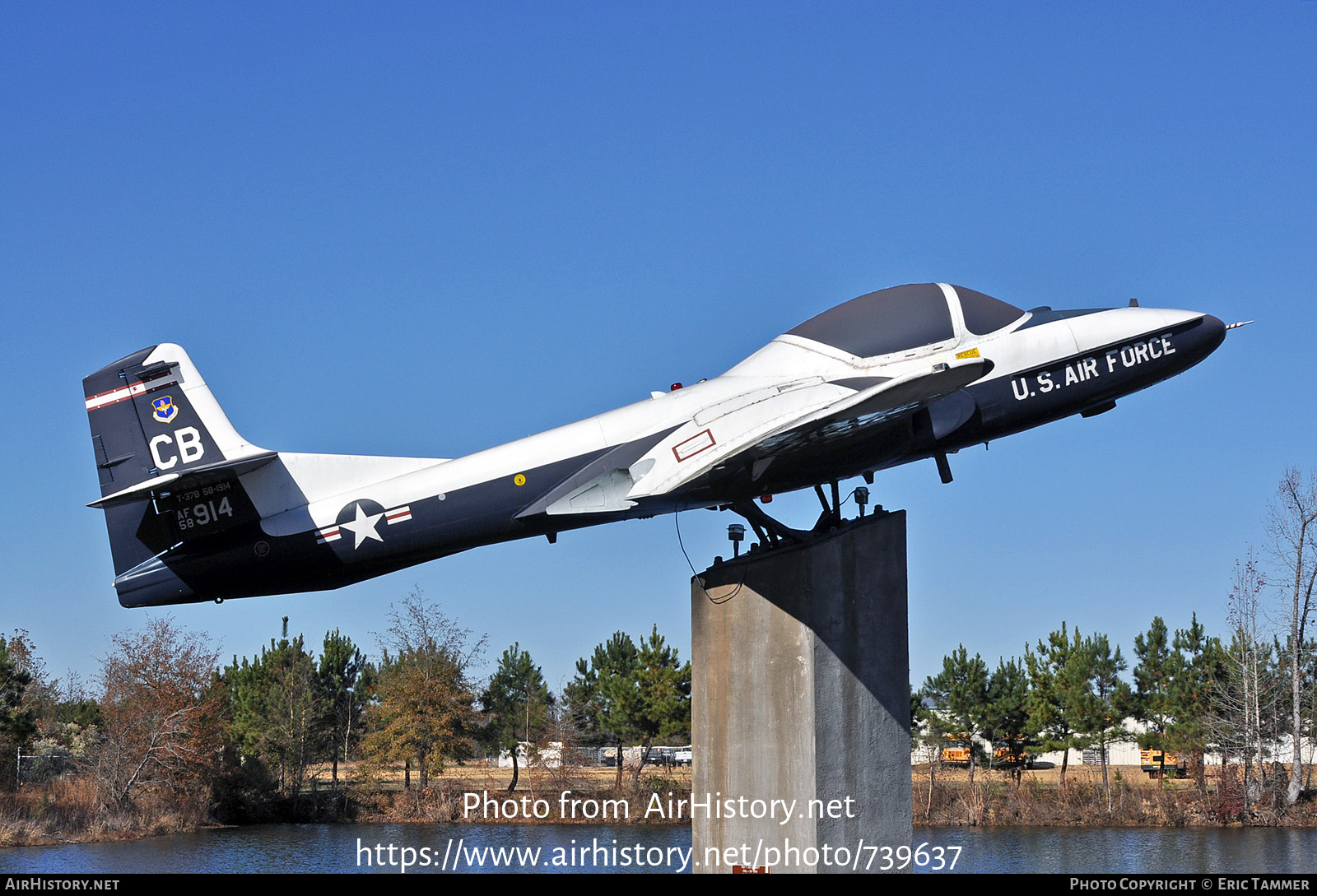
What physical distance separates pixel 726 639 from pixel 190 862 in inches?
1310

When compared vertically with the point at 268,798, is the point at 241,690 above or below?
above

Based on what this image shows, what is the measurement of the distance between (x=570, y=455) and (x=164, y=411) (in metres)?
6.16

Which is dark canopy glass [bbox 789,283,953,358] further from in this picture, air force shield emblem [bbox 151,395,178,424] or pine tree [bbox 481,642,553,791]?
pine tree [bbox 481,642,553,791]

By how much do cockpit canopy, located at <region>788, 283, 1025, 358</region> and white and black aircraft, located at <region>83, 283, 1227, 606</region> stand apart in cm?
3

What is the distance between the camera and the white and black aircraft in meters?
16.0

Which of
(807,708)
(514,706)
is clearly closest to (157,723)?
(514,706)

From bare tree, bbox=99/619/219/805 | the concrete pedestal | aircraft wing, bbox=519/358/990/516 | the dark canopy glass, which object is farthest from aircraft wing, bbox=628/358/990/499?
bare tree, bbox=99/619/219/805

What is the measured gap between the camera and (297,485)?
1653 cm

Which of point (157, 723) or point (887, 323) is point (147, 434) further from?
point (157, 723)

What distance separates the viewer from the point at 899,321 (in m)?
16.7
